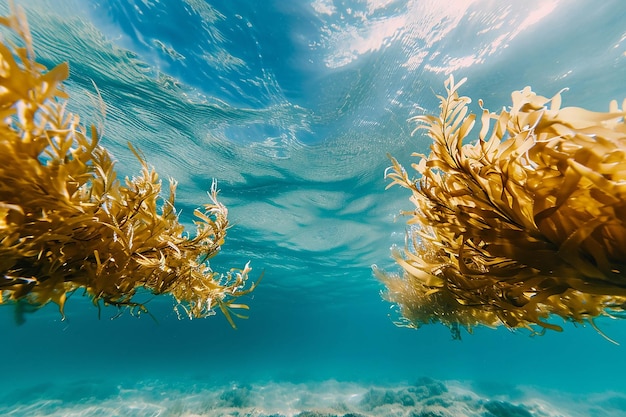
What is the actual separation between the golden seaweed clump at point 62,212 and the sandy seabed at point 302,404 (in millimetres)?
9395

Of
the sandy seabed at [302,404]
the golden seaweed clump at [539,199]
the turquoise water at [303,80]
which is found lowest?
the sandy seabed at [302,404]

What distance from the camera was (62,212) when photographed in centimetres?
156

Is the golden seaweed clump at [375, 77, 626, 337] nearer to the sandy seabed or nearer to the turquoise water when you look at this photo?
the turquoise water

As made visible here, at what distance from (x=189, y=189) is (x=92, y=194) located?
1325 cm

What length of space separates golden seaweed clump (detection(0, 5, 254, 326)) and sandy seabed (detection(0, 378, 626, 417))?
30.8ft

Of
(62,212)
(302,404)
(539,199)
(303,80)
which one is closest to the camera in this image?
(539,199)

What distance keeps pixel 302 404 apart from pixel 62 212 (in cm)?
1955

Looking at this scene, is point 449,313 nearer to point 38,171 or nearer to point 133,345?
point 38,171

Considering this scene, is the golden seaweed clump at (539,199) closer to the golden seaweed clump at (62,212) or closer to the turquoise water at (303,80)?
the turquoise water at (303,80)

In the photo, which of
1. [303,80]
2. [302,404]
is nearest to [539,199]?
[303,80]

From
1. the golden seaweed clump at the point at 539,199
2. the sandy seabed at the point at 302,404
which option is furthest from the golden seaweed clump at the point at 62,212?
the sandy seabed at the point at 302,404

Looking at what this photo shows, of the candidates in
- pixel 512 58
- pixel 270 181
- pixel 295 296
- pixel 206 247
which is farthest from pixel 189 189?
pixel 295 296

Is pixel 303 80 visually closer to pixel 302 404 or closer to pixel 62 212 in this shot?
pixel 62 212

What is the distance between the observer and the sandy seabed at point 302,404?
35.8 feet
